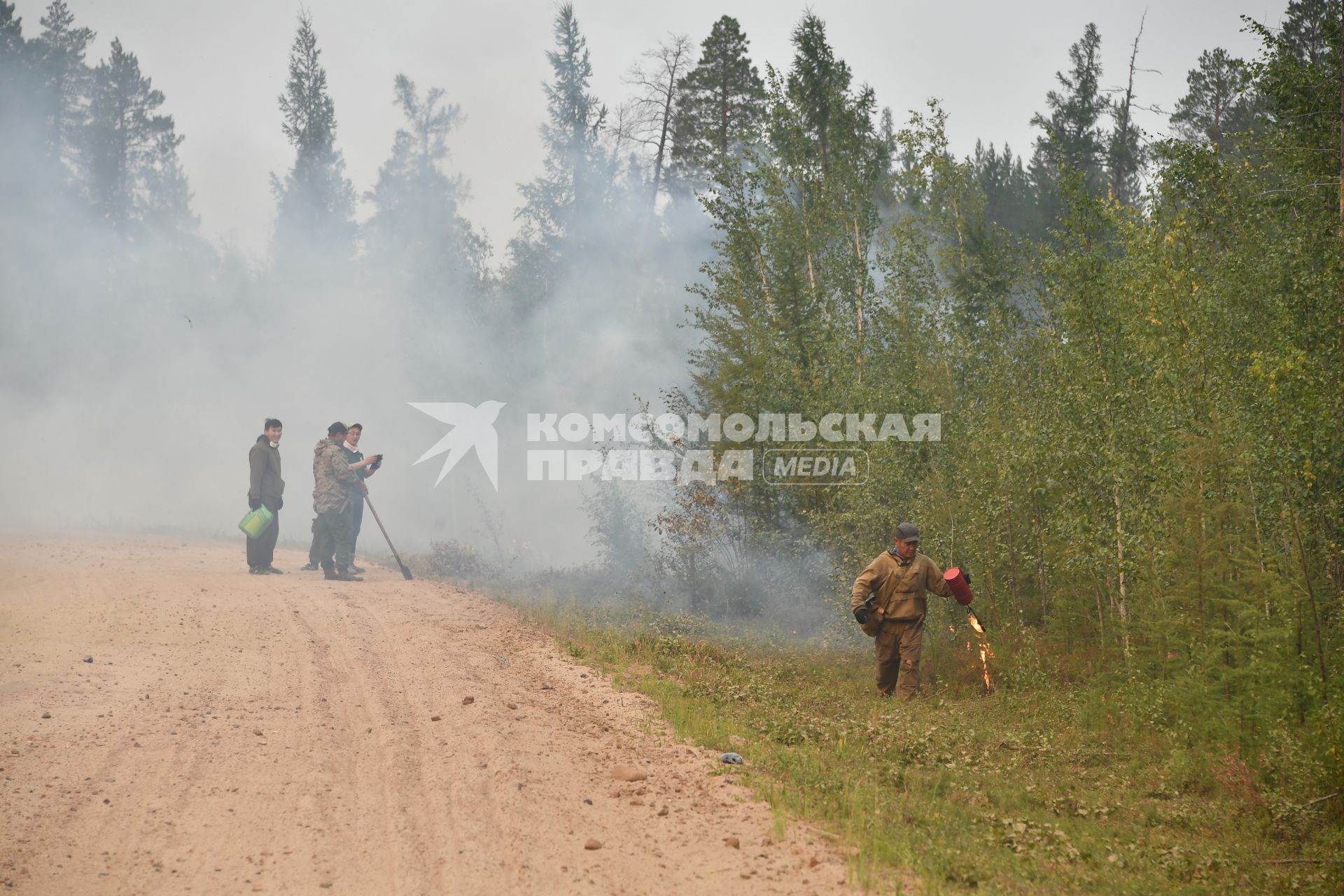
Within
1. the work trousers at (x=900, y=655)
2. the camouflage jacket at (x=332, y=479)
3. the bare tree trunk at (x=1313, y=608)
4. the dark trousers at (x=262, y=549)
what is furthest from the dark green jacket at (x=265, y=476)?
the bare tree trunk at (x=1313, y=608)

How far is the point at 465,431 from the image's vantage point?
3875cm

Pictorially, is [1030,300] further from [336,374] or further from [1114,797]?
[336,374]

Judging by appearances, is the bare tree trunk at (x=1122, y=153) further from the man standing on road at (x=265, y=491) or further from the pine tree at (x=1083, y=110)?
the man standing on road at (x=265, y=491)

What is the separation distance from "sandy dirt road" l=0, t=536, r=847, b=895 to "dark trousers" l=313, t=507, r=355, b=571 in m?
3.99

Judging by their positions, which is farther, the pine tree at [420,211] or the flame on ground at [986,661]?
the pine tree at [420,211]

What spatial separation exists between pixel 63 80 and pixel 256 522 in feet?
106

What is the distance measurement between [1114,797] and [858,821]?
7.98 feet

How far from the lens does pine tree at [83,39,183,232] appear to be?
39375 millimetres

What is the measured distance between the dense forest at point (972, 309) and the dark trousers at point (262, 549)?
6557 millimetres

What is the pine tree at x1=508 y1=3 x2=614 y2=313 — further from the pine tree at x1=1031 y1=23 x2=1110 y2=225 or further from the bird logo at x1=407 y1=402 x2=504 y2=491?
the pine tree at x1=1031 y1=23 x2=1110 y2=225

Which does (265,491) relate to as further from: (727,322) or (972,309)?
(972,309)

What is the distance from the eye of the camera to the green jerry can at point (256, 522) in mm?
15055

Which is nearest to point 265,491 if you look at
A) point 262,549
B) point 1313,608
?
point 262,549

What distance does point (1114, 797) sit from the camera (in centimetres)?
755
